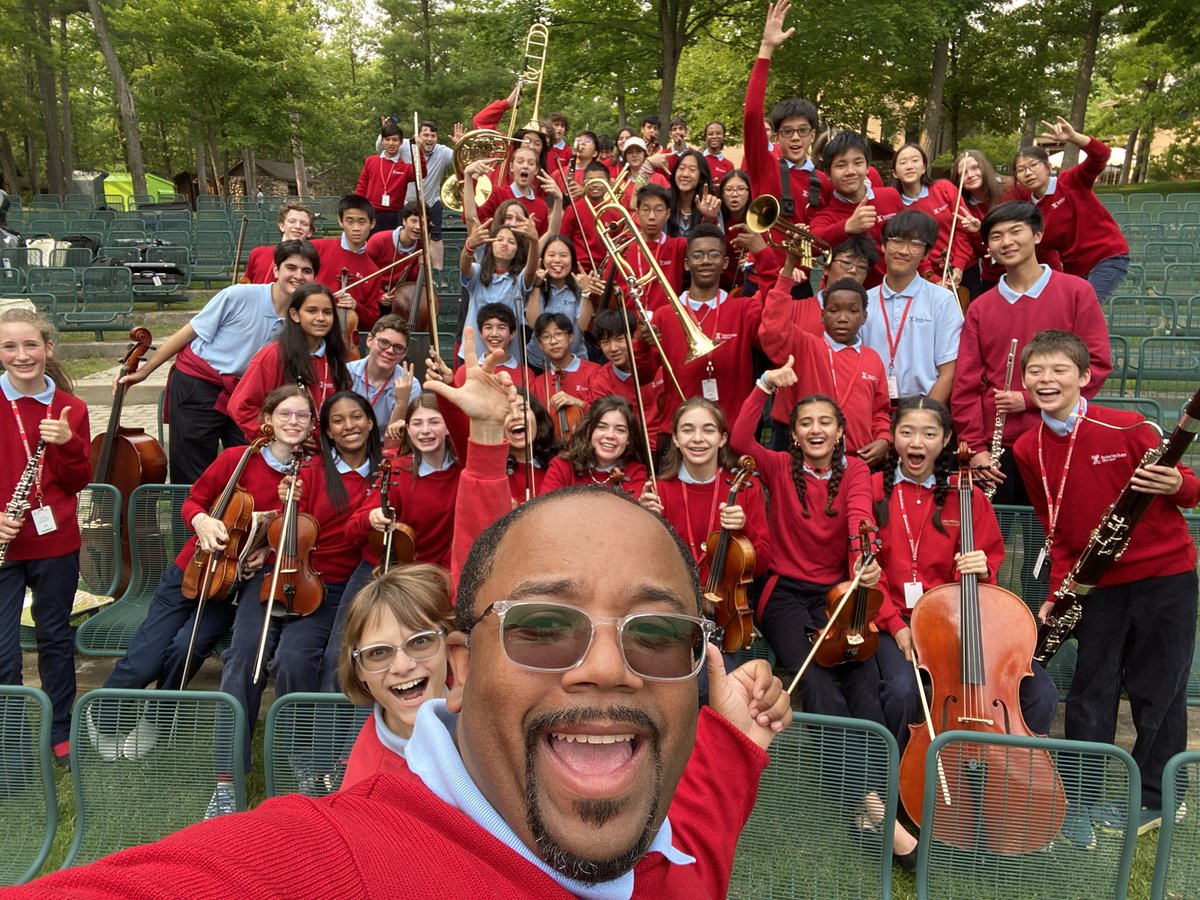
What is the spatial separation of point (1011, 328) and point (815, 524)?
159 centimetres

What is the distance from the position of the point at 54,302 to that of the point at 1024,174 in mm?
10584

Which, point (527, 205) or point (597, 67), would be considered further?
point (597, 67)

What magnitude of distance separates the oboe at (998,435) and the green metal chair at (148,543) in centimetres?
396

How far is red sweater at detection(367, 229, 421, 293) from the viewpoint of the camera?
7977mm

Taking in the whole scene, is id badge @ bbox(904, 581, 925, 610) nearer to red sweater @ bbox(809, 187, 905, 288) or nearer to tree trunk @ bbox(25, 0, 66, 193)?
red sweater @ bbox(809, 187, 905, 288)

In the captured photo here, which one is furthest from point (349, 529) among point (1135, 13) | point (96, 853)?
point (1135, 13)

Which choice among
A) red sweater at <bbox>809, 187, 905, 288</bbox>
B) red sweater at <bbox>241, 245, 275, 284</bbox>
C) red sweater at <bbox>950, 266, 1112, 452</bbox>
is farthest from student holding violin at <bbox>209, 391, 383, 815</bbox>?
red sweater at <bbox>809, 187, 905, 288</bbox>

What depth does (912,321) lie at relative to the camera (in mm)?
5594

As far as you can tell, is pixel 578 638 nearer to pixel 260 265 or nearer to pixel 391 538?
pixel 391 538

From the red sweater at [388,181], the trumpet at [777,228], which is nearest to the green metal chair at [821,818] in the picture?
the trumpet at [777,228]

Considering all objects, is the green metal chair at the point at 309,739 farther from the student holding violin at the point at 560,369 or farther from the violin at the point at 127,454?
the student holding violin at the point at 560,369

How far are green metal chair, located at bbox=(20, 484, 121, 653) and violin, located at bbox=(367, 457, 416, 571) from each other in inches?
60.5

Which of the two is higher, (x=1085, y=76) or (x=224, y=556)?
(x=1085, y=76)

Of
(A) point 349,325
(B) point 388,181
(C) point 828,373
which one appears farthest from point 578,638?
(B) point 388,181
